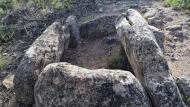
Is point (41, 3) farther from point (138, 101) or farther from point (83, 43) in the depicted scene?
point (138, 101)

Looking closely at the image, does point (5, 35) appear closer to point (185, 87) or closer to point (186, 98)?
point (185, 87)

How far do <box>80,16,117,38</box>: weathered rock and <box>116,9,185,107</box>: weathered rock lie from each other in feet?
8.18

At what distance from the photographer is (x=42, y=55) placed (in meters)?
9.12

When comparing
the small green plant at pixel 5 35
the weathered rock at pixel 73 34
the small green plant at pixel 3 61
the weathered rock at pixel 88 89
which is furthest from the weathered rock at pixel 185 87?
the small green plant at pixel 5 35

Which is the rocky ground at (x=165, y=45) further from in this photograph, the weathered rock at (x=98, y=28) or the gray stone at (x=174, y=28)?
the weathered rock at (x=98, y=28)

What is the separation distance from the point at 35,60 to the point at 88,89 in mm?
2328

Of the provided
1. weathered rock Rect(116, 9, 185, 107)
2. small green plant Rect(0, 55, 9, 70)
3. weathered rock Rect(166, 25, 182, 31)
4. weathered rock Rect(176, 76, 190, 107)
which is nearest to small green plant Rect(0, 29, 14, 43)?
small green plant Rect(0, 55, 9, 70)

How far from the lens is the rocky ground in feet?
32.8

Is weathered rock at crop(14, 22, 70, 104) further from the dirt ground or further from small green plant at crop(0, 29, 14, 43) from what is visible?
small green plant at crop(0, 29, 14, 43)

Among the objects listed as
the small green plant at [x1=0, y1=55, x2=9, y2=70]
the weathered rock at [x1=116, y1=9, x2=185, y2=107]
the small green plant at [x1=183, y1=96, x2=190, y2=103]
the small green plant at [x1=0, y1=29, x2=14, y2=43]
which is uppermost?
the weathered rock at [x1=116, y1=9, x2=185, y2=107]

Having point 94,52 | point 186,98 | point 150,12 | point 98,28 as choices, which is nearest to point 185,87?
point 186,98

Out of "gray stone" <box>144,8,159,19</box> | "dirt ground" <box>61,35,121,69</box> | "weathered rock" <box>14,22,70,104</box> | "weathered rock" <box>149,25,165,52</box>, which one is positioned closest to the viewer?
"weathered rock" <box>14,22,70,104</box>

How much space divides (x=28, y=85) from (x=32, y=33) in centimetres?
468

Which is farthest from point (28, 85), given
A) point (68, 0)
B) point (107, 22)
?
point (68, 0)
